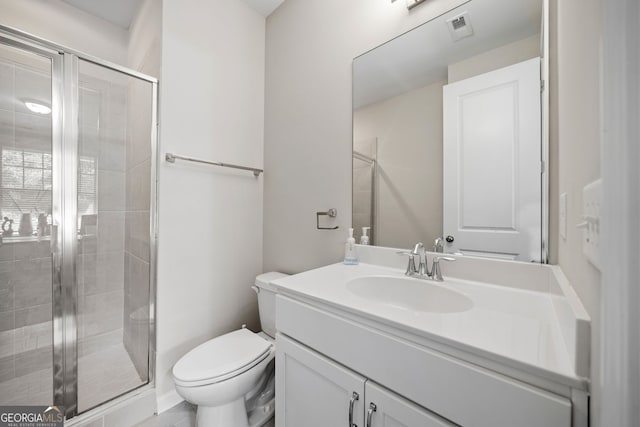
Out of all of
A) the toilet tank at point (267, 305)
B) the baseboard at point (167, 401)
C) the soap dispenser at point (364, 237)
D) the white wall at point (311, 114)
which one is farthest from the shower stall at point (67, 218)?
the soap dispenser at point (364, 237)

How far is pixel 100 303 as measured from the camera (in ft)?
4.61

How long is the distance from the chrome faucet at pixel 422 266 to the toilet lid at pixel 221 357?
79 cm

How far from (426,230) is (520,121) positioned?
51 centimetres

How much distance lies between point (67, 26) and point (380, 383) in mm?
2855

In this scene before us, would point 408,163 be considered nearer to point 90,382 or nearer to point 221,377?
point 221,377

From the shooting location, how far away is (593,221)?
35cm

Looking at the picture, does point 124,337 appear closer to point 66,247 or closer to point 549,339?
point 66,247

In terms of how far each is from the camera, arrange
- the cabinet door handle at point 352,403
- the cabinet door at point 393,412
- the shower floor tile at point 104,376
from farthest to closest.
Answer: the shower floor tile at point 104,376 → the cabinet door handle at point 352,403 → the cabinet door at point 393,412

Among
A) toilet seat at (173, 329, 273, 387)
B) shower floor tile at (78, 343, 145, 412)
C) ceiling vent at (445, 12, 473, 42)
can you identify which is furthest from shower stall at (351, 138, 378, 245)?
shower floor tile at (78, 343, 145, 412)

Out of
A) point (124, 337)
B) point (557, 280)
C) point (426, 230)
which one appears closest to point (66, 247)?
point (124, 337)

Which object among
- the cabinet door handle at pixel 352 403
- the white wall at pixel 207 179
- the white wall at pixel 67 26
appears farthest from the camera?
the white wall at pixel 67 26

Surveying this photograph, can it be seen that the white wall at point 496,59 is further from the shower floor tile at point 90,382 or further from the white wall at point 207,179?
the shower floor tile at point 90,382

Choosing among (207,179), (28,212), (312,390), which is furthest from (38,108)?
(312,390)

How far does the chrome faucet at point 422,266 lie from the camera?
993 millimetres
